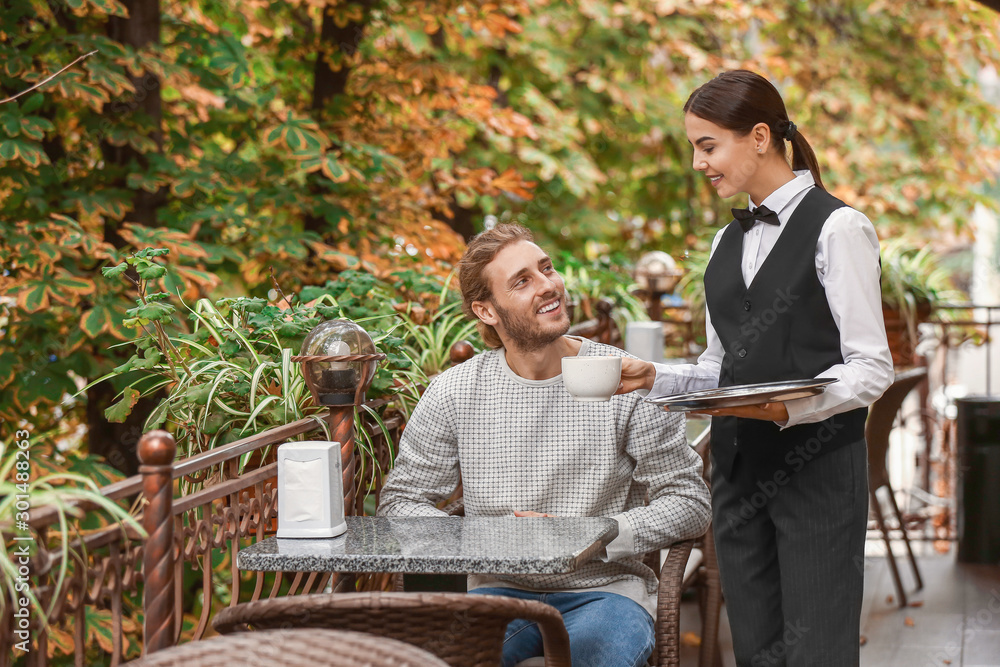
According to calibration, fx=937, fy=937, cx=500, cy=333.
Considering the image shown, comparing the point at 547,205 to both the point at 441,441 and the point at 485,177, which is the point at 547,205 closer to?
the point at 485,177

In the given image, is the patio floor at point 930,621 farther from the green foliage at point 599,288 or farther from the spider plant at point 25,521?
the spider plant at point 25,521

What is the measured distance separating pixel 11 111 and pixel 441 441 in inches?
85.1

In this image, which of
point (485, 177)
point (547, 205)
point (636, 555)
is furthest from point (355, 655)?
point (547, 205)

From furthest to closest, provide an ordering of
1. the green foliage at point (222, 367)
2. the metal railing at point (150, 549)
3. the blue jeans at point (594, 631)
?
the green foliage at point (222, 367), the blue jeans at point (594, 631), the metal railing at point (150, 549)

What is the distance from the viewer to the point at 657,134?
24.3 feet

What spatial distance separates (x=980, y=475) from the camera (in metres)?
4.25

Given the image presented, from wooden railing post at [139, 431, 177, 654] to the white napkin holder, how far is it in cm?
25

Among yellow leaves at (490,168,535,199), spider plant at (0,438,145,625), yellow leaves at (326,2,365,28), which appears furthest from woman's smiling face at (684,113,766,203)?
yellow leaves at (326,2,365,28)

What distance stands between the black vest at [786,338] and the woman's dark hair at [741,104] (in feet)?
0.50

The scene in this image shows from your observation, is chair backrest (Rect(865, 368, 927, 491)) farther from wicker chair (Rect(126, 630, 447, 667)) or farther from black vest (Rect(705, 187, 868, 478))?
wicker chair (Rect(126, 630, 447, 667))

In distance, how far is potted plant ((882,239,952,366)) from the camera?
403 centimetres

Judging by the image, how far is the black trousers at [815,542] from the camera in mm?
1609

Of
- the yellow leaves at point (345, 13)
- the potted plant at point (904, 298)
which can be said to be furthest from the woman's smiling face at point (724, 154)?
the yellow leaves at point (345, 13)

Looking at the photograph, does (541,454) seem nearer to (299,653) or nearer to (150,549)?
(150,549)
